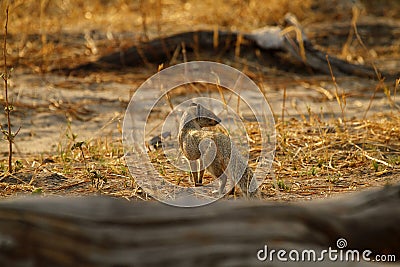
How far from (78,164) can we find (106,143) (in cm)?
32

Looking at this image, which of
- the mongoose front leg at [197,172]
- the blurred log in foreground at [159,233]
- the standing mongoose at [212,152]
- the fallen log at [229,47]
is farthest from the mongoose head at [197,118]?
the fallen log at [229,47]

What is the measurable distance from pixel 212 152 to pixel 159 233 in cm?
152

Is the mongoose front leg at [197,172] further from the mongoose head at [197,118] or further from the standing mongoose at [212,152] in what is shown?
the mongoose head at [197,118]

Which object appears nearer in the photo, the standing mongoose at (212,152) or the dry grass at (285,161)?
the standing mongoose at (212,152)

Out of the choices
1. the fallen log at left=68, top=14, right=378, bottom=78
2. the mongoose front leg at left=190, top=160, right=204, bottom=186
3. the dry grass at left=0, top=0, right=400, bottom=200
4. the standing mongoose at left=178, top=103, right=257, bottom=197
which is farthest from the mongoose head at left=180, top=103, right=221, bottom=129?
the fallen log at left=68, top=14, right=378, bottom=78

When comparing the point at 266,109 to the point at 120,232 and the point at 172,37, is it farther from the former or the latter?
the point at 120,232

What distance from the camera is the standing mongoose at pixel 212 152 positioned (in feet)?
11.9

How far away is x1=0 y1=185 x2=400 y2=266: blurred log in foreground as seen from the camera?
2.18 metres

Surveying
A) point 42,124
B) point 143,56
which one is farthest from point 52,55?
point 42,124

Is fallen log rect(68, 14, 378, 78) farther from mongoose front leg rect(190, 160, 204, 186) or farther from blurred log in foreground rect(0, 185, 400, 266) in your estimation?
blurred log in foreground rect(0, 185, 400, 266)

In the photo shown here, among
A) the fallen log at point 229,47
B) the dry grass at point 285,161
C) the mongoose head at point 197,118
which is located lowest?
the dry grass at point 285,161

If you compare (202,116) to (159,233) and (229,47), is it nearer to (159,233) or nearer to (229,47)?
(159,233)

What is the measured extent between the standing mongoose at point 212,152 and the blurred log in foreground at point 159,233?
3.86 ft

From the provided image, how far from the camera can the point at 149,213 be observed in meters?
2.30
